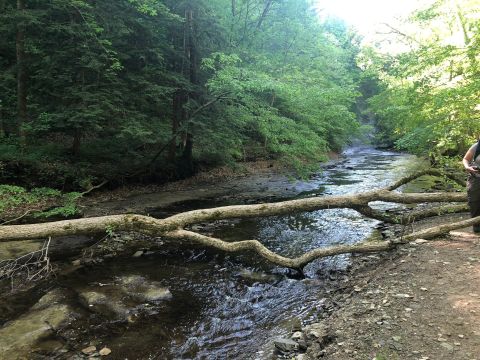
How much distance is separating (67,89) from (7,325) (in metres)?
9.82

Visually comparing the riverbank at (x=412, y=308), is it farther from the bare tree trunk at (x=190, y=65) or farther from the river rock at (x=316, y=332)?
the bare tree trunk at (x=190, y=65)

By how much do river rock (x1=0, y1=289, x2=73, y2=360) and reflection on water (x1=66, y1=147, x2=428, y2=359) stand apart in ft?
2.47

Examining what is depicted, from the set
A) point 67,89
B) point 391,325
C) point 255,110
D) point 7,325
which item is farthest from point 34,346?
point 255,110

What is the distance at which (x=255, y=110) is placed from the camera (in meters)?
14.4

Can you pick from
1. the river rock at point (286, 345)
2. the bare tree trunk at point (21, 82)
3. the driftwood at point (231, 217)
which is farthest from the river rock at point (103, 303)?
the bare tree trunk at point (21, 82)

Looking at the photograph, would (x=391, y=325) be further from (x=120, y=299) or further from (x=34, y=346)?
(x=34, y=346)

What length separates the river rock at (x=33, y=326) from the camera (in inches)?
171

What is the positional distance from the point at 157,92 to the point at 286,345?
1177cm

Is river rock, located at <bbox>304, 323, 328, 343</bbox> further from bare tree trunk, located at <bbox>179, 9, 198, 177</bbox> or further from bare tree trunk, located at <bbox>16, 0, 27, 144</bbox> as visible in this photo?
bare tree trunk, located at <bbox>16, 0, 27, 144</bbox>

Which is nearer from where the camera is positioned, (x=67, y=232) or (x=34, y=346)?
(x=34, y=346)

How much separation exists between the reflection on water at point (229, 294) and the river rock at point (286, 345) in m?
0.19

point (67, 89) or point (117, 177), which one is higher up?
point (67, 89)

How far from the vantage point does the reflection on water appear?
4.67 m

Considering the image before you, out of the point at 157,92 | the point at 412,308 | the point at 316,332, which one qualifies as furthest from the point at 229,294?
the point at 157,92
